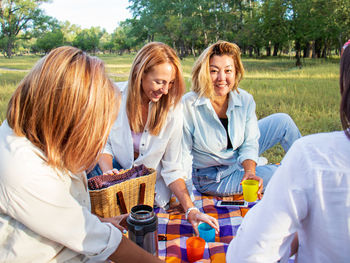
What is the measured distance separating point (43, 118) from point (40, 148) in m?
0.12

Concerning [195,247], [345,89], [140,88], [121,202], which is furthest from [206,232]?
[345,89]

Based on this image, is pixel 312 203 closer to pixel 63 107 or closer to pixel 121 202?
pixel 63 107

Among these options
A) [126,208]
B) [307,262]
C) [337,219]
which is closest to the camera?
[337,219]

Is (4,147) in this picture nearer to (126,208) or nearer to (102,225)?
(102,225)

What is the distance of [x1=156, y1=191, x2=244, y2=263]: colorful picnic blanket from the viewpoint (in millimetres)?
2174

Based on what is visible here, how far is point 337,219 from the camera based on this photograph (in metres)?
0.88

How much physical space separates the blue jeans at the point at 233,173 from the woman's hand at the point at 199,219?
82 centimetres

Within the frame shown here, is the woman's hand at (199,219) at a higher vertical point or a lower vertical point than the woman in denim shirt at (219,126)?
lower

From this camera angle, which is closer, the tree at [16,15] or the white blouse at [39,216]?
the white blouse at [39,216]

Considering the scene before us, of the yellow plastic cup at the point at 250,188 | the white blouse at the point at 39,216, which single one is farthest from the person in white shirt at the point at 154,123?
the white blouse at the point at 39,216

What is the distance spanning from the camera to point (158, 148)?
2740 mm

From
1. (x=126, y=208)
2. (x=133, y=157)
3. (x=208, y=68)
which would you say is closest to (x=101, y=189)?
(x=126, y=208)

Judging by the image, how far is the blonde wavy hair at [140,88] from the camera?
2605mm

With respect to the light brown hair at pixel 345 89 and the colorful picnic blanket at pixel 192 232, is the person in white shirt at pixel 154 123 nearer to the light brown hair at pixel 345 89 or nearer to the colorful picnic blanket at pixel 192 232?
the colorful picnic blanket at pixel 192 232
